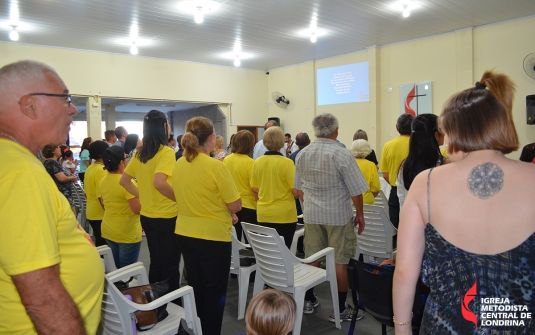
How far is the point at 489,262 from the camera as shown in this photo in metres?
1.21

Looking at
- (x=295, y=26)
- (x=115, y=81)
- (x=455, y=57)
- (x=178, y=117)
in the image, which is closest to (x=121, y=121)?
(x=178, y=117)

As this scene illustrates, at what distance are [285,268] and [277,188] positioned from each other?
0.87 meters

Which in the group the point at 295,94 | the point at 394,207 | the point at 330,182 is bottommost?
the point at 394,207

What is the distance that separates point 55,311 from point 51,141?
1.60 ft

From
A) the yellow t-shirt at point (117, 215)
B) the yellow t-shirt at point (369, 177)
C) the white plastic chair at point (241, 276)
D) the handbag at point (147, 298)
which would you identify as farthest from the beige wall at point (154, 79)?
the handbag at point (147, 298)

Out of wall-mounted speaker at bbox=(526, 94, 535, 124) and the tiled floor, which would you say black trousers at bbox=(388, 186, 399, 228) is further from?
wall-mounted speaker at bbox=(526, 94, 535, 124)

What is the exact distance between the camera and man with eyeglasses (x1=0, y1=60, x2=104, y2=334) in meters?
0.96

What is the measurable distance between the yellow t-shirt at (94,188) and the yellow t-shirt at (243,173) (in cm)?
118

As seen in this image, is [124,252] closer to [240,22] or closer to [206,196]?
[206,196]

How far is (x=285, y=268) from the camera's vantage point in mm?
2736

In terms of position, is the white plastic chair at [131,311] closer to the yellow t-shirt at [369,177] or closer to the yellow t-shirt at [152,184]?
the yellow t-shirt at [152,184]

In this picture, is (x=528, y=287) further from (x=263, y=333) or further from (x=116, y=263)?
(x=116, y=263)

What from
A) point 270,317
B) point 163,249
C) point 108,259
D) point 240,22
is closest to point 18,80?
point 270,317

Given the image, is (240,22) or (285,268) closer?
(285,268)
